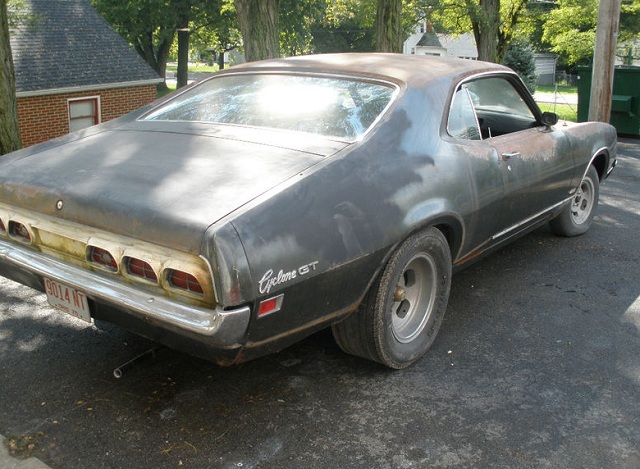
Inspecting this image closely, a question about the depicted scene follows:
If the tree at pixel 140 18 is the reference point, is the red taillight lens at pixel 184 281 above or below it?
below

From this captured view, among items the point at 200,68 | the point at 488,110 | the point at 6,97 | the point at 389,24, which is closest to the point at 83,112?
the point at 389,24

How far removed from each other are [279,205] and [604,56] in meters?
9.18

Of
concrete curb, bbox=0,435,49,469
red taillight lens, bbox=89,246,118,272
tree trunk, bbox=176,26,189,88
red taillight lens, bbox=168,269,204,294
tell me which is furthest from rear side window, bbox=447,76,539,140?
tree trunk, bbox=176,26,189,88

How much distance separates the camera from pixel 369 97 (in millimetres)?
3848

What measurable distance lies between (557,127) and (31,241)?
3.74 metres

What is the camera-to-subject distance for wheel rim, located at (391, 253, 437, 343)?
147 inches

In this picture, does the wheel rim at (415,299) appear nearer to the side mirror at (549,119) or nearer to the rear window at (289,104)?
the rear window at (289,104)

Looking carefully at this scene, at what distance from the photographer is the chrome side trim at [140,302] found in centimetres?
269

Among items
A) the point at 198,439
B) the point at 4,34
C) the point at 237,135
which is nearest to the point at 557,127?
the point at 237,135

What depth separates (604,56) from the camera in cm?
1053

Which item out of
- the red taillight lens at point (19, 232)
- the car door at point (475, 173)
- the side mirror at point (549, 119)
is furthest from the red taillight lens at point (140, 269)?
the side mirror at point (549, 119)

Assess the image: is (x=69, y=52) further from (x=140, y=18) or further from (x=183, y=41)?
(x=183, y=41)

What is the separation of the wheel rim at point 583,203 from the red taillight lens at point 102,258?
4.26m

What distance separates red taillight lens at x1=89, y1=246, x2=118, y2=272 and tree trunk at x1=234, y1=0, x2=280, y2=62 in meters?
6.84
